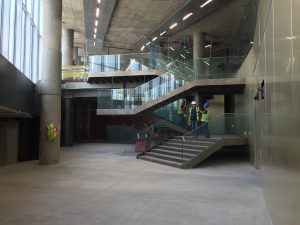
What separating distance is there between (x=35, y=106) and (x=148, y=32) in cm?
1456

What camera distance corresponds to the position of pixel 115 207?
7520mm

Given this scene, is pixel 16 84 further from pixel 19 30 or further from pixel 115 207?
pixel 115 207

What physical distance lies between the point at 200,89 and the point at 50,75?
9150 millimetres

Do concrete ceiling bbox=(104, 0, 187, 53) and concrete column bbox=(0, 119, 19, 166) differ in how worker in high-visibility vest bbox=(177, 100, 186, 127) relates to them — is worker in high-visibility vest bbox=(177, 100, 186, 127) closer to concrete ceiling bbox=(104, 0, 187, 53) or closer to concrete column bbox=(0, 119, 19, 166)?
concrete ceiling bbox=(104, 0, 187, 53)

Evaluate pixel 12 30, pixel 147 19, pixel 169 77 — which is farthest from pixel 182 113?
pixel 12 30

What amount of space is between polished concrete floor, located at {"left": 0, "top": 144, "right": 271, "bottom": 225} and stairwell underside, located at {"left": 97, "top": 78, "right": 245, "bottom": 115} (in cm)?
594

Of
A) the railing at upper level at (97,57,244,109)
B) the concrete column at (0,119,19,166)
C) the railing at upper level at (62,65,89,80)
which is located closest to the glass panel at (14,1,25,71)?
the concrete column at (0,119,19,166)

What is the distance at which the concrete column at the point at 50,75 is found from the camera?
1561 cm

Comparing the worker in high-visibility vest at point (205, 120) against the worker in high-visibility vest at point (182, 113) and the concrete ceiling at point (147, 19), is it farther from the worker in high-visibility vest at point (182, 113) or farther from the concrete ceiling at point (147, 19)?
the concrete ceiling at point (147, 19)

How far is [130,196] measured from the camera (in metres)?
8.66

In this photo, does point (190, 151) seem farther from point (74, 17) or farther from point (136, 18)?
point (74, 17)

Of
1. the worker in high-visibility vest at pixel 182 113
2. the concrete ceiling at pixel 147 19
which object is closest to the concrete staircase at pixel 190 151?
the worker in high-visibility vest at pixel 182 113

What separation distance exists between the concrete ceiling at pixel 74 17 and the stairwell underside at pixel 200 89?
9184 millimetres

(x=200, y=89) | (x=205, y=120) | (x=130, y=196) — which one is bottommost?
(x=130, y=196)
